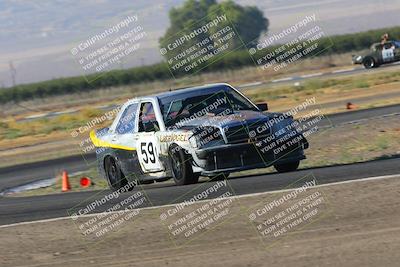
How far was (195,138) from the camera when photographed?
42.7 ft

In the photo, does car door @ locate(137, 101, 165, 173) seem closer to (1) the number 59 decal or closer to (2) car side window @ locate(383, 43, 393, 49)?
(1) the number 59 decal

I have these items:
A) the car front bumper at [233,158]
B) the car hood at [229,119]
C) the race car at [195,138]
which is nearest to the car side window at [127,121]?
the race car at [195,138]

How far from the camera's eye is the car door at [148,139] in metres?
14.0

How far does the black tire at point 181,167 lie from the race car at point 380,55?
38707 millimetres

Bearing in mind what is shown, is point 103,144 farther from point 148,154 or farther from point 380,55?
point 380,55

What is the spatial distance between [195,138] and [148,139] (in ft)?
4.59

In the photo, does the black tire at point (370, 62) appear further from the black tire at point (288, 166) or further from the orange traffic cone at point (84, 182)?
the black tire at point (288, 166)

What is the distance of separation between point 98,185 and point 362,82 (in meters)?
26.4

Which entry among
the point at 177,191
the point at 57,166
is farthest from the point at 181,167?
the point at 57,166

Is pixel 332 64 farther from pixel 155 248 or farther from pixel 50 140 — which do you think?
pixel 155 248

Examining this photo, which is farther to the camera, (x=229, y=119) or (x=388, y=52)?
(x=388, y=52)

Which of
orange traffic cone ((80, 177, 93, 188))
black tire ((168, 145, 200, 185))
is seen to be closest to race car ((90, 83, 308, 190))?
black tire ((168, 145, 200, 185))

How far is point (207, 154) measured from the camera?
13.0 metres

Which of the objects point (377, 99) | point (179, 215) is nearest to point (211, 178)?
point (179, 215)
